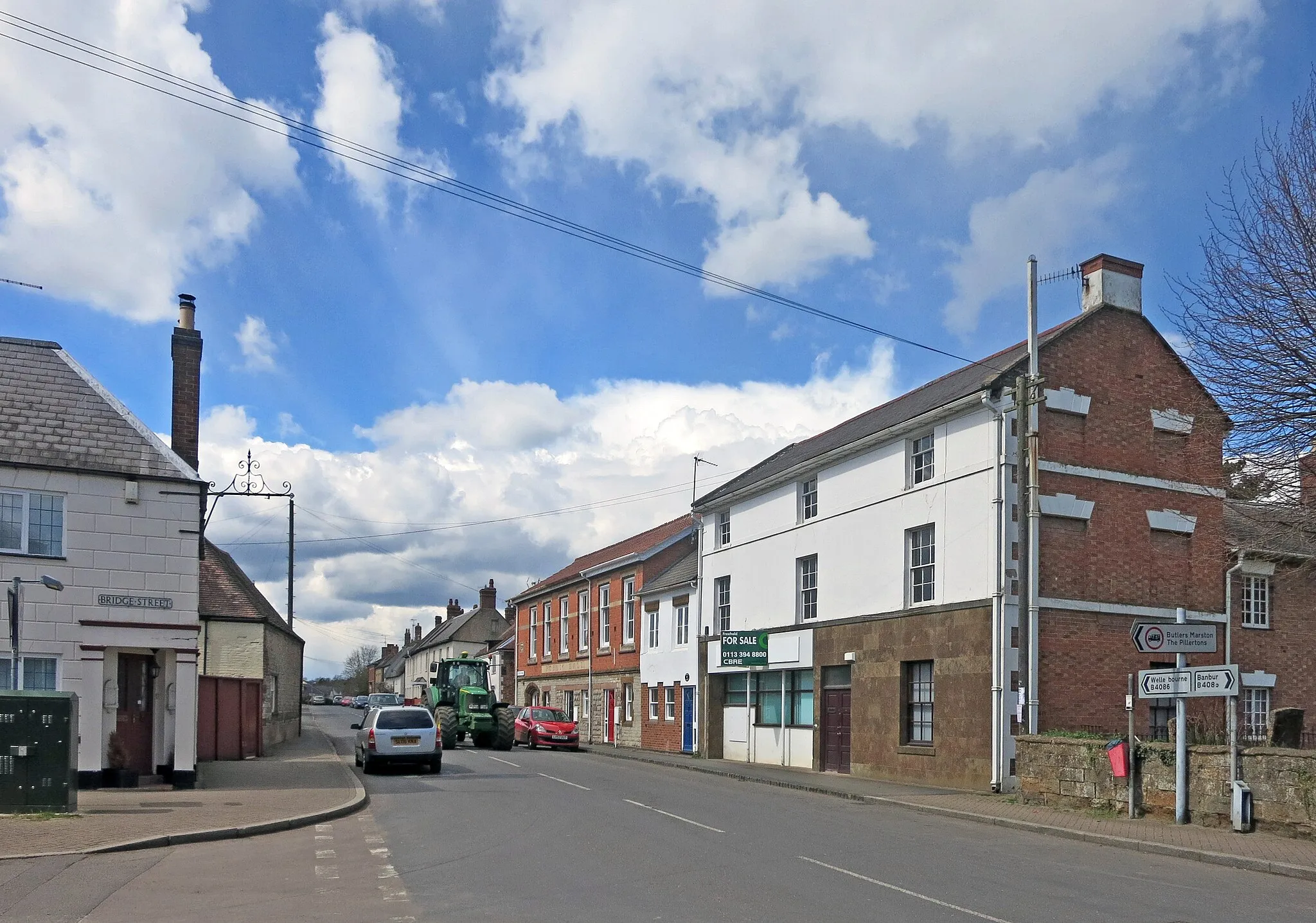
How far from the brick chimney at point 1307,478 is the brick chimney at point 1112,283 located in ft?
29.5

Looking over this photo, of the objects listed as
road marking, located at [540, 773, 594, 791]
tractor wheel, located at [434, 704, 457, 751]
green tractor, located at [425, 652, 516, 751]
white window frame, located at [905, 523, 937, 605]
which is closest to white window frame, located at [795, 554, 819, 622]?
white window frame, located at [905, 523, 937, 605]

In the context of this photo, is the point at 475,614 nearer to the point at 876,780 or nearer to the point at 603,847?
the point at 876,780

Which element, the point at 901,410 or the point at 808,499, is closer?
the point at 901,410

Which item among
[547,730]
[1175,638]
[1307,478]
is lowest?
[547,730]

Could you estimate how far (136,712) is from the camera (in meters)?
21.0

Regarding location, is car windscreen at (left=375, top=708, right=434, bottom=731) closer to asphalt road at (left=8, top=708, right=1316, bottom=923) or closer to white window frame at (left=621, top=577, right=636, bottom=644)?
asphalt road at (left=8, top=708, right=1316, bottom=923)

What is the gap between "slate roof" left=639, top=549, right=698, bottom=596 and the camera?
38062mm

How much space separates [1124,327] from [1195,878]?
1492cm

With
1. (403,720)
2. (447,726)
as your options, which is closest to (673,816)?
(403,720)

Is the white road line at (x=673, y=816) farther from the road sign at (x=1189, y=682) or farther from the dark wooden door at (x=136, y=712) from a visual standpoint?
the dark wooden door at (x=136, y=712)

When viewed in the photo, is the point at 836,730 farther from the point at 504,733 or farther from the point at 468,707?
the point at 468,707

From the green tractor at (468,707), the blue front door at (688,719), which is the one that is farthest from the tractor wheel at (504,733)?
the blue front door at (688,719)

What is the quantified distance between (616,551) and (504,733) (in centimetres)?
1578

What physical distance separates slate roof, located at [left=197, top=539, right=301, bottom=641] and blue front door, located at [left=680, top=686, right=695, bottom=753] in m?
12.8
